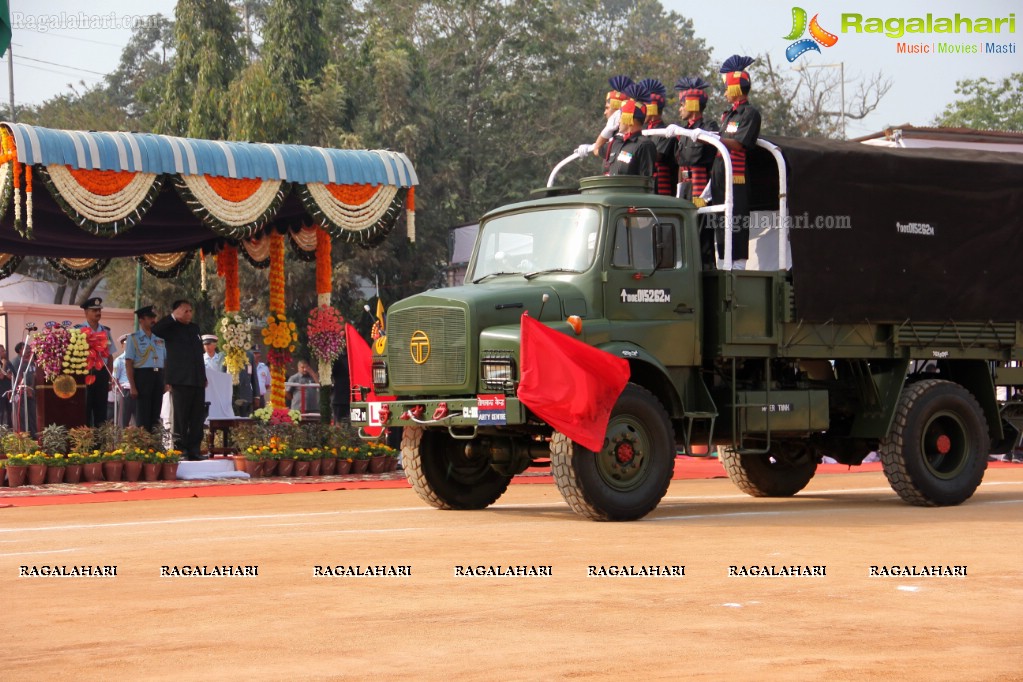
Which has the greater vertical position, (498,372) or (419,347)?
(419,347)

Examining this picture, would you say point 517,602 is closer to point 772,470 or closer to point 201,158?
point 772,470

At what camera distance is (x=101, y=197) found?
60.5 feet

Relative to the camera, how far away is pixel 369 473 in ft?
66.4

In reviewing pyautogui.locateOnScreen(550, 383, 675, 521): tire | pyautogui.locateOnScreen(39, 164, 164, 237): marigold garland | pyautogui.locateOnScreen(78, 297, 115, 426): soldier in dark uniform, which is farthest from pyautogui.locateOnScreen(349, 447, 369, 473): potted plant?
pyautogui.locateOnScreen(550, 383, 675, 521): tire

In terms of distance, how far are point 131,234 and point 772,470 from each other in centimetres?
1080

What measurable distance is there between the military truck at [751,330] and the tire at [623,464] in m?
0.02

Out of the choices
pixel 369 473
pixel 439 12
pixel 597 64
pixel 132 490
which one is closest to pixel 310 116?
pixel 439 12

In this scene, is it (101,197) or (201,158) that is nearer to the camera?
(101,197)

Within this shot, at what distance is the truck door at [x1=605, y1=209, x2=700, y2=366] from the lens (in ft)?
41.6

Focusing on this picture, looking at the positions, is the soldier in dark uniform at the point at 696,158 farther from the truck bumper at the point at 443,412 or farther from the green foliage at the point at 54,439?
the green foliage at the point at 54,439

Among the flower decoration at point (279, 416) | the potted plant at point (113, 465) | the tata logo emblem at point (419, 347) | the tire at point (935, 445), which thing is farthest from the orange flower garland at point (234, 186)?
the tire at point (935, 445)

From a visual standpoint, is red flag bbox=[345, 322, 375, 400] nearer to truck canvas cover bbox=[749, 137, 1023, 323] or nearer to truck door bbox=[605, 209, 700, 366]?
truck door bbox=[605, 209, 700, 366]

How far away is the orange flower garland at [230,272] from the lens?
2284 cm

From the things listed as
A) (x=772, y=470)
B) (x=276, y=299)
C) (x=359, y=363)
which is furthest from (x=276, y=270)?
(x=772, y=470)
